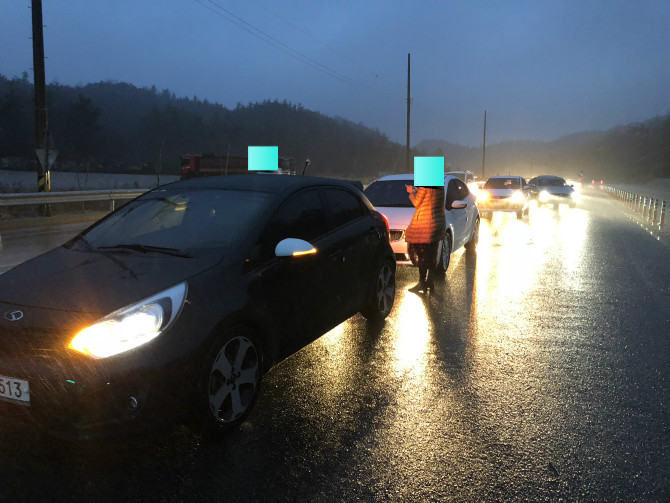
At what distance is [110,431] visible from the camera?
3.09 m

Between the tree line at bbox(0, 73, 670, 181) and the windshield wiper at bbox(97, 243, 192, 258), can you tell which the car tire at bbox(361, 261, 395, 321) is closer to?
the windshield wiper at bbox(97, 243, 192, 258)

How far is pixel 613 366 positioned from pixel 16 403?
4.53 metres

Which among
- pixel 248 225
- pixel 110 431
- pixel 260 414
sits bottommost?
pixel 260 414

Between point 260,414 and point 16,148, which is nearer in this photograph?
point 260,414

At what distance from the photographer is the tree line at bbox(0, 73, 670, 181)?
84.9 meters

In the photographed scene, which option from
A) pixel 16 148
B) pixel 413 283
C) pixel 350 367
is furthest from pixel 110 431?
pixel 16 148

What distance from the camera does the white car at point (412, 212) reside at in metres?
9.22

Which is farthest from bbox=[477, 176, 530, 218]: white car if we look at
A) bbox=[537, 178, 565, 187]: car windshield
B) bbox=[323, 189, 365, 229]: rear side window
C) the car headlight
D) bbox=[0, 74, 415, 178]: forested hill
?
bbox=[0, 74, 415, 178]: forested hill

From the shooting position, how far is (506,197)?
72.7ft

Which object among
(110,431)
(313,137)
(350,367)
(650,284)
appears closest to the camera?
(110,431)

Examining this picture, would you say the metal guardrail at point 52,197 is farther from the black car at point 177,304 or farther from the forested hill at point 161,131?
the forested hill at point 161,131

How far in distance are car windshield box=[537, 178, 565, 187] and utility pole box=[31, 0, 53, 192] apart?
23243mm

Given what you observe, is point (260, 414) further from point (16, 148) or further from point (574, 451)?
point (16, 148)

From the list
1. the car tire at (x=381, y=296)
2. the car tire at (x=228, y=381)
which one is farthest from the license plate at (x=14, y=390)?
the car tire at (x=381, y=296)
